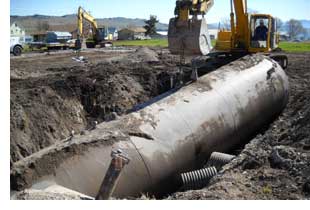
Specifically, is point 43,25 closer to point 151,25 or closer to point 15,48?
point 151,25

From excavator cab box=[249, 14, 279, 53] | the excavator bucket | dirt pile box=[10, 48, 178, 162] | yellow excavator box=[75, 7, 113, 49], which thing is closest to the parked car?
yellow excavator box=[75, 7, 113, 49]

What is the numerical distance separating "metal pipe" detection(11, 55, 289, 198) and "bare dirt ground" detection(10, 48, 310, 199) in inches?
18.4

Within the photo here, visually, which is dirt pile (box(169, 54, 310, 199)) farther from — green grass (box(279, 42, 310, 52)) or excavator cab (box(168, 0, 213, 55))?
green grass (box(279, 42, 310, 52))

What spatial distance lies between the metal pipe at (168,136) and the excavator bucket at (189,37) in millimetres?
603

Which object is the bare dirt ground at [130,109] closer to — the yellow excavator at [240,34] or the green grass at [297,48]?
the yellow excavator at [240,34]

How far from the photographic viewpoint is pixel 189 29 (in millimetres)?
7645

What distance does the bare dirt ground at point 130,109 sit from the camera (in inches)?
187

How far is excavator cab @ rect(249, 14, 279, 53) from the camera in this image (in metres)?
10.7

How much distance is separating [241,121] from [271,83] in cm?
138

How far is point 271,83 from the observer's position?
796cm

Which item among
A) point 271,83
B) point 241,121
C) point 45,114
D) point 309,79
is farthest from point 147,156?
point 309,79

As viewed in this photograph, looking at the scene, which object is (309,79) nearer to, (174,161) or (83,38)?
(174,161)

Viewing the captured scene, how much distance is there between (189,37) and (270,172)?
3392 mm

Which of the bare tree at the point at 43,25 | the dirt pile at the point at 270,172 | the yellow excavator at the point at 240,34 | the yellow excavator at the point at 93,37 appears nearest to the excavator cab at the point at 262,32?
the yellow excavator at the point at 240,34
